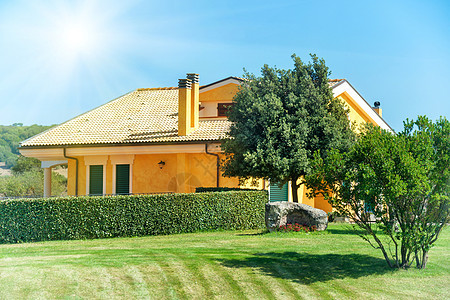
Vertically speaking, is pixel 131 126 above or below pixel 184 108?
below

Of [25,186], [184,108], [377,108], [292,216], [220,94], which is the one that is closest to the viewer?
[292,216]

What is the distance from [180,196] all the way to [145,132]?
25.3 feet

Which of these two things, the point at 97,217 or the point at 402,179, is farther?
the point at 97,217

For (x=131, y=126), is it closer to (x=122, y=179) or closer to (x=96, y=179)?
(x=122, y=179)

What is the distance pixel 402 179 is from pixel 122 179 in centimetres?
1565

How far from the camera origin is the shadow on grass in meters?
10.7

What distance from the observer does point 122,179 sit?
76.8ft

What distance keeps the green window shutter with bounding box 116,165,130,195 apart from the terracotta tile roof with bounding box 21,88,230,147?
145 cm

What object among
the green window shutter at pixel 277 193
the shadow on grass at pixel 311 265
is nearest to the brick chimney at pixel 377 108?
the green window shutter at pixel 277 193

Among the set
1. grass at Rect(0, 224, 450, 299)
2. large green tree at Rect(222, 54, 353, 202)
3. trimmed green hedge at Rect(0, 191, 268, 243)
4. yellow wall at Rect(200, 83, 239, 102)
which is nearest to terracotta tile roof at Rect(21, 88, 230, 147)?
yellow wall at Rect(200, 83, 239, 102)

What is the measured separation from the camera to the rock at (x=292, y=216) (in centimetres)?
1591

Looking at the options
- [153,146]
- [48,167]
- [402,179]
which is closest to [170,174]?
[153,146]

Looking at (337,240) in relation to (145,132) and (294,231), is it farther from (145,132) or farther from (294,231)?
(145,132)

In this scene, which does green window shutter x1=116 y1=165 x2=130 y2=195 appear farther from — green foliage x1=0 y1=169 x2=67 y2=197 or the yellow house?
green foliage x1=0 y1=169 x2=67 y2=197
